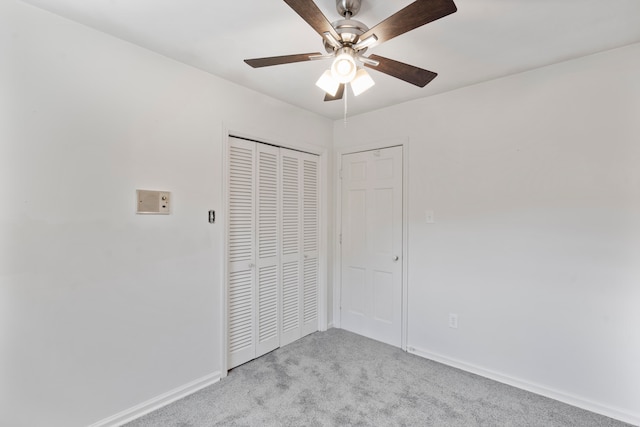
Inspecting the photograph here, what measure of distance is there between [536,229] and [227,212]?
7.85ft

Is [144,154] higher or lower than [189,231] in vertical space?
higher

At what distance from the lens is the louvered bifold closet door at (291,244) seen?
2943 millimetres

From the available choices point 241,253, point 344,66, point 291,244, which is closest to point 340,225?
point 291,244

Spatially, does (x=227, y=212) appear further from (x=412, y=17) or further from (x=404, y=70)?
(x=412, y=17)

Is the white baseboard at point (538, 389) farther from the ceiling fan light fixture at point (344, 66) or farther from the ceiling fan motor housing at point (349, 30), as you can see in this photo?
the ceiling fan motor housing at point (349, 30)

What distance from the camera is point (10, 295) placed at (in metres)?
1.51

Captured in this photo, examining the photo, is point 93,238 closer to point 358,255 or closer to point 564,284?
point 358,255

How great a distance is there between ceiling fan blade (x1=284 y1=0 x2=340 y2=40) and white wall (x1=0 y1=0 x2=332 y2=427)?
133 centimetres

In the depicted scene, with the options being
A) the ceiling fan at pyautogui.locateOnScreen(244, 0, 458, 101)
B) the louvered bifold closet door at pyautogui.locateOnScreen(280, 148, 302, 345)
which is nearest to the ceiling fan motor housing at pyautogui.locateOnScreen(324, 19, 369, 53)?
the ceiling fan at pyautogui.locateOnScreen(244, 0, 458, 101)

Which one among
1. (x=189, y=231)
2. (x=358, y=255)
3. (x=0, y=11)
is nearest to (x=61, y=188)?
(x=189, y=231)

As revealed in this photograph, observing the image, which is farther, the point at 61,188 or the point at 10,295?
the point at 61,188

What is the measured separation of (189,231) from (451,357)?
8.00 ft

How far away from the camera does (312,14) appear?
3.88 feet

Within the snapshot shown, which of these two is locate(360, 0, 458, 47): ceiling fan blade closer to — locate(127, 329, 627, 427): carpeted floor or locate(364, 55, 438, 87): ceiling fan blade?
locate(364, 55, 438, 87): ceiling fan blade
